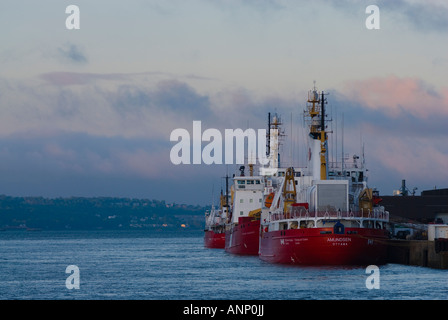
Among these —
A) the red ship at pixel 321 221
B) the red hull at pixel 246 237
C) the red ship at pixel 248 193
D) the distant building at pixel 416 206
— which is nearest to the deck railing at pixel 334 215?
the red ship at pixel 321 221

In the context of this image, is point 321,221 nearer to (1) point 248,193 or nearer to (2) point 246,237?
(2) point 246,237

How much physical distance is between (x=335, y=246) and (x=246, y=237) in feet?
115

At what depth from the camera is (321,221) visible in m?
67.4

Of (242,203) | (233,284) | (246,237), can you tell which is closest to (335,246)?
(233,284)

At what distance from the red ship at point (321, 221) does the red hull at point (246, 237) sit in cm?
1701

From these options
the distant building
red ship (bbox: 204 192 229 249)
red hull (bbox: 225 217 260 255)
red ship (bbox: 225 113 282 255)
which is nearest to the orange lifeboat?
red hull (bbox: 225 217 260 255)

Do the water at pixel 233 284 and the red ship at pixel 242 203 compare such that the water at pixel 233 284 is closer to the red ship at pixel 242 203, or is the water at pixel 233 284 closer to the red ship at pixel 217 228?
the red ship at pixel 242 203

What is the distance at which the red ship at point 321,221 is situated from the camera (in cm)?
6644

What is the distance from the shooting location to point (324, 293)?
48594mm

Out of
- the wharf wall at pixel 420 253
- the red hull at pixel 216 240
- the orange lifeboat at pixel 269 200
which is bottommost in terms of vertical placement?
the red hull at pixel 216 240

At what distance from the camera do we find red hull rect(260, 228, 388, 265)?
66188 millimetres

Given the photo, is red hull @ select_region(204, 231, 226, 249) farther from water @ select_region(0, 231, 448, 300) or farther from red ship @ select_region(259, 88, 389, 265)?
water @ select_region(0, 231, 448, 300)
